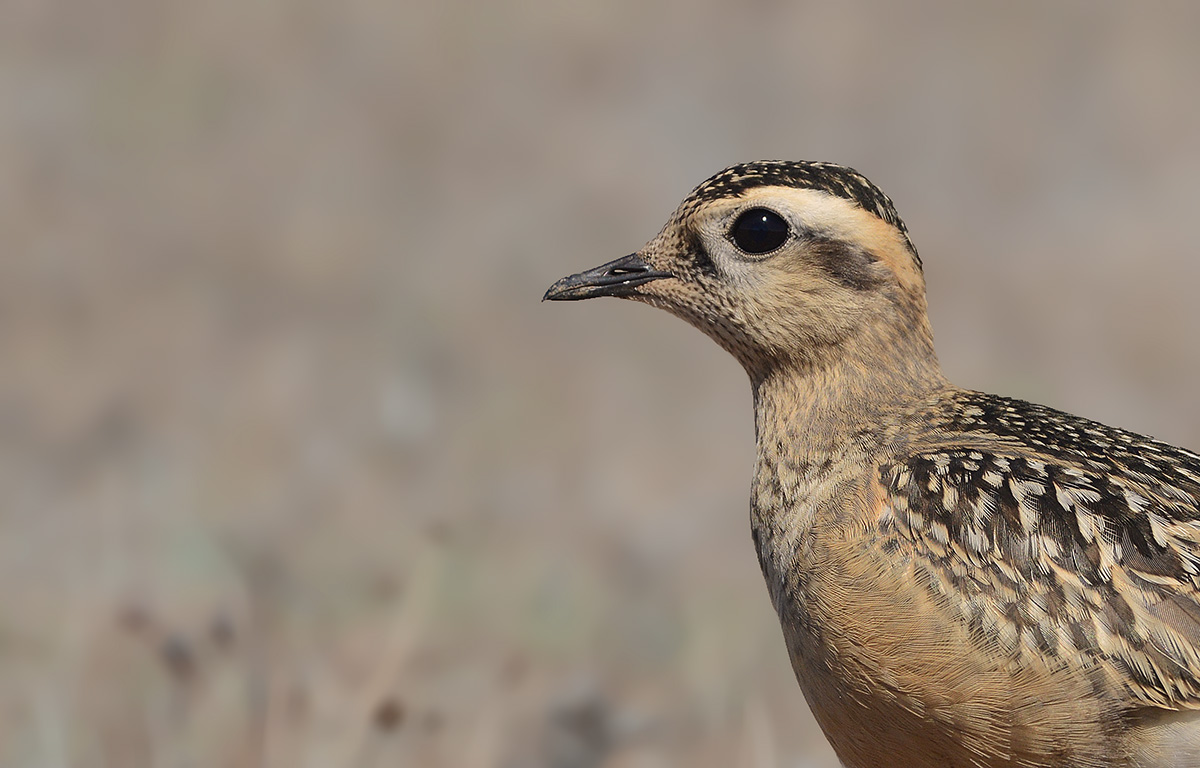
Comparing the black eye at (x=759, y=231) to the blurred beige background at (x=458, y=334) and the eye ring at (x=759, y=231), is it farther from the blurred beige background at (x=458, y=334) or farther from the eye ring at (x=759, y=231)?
the blurred beige background at (x=458, y=334)

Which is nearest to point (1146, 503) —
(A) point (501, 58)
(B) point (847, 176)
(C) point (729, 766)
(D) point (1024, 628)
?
(D) point (1024, 628)

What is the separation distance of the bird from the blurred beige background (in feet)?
6.05

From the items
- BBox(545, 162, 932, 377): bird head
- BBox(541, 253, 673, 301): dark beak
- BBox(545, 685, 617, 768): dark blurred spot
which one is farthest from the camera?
BBox(545, 685, 617, 768): dark blurred spot

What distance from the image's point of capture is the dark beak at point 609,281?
6355mm

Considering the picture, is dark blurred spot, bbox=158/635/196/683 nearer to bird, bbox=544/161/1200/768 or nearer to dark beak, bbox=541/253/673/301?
dark beak, bbox=541/253/673/301

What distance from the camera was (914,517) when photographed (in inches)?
207

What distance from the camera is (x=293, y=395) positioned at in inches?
447

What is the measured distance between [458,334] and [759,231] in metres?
5.95

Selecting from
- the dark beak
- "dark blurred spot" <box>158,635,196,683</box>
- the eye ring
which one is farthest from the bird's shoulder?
"dark blurred spot" <box>158,635,196,683</box>

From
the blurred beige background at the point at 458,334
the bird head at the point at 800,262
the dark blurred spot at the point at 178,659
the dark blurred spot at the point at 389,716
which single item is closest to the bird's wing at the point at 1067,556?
the bird head at the point at 800,262

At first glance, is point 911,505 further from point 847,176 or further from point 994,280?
point 994,280

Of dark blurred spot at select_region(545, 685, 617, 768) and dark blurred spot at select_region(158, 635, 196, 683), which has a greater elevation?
dark blurred spot at select_region(545, 685, 617, 768)

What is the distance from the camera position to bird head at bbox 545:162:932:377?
5.90 m

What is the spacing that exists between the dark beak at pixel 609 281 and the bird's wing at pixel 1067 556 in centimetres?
154
